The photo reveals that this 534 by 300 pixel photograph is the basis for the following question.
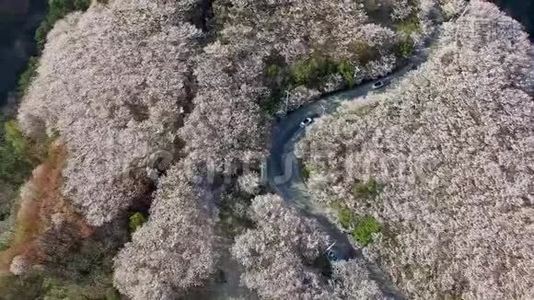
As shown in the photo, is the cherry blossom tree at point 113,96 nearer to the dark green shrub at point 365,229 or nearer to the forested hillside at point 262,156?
the forested hillside at point 262,156

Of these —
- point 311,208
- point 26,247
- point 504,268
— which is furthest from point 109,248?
point 504,268

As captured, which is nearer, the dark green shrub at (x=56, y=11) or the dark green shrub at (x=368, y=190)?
the dark green shrub at (x=368, y=190)

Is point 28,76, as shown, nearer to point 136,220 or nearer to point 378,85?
point 136,220

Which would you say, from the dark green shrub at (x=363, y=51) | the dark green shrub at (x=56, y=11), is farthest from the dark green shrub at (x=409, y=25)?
the dark green shrub at (x=56, y=11)

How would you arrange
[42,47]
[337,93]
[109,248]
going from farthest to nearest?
1. [42,47]
2. [337,93]
3. [109,248]

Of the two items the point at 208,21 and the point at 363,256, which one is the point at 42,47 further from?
the point at 363,256

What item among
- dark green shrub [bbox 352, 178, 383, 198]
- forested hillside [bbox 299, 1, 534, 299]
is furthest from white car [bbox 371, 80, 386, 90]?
dark green shrub [bbox 352, 178, 383, 198]
